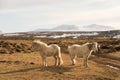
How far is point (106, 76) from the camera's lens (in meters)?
24.2

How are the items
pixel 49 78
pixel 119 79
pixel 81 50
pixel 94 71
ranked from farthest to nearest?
pixel 81 50 → pixel 94 71 → pixel 119 79 → pixel 49 78

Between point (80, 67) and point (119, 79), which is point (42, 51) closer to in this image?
point (80, 67)

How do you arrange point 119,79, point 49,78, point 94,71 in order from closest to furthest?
point 49,78
point 119,79
point 94,71

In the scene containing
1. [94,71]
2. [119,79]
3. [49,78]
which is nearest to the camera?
[49,78]

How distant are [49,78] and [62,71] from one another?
2.60 metres

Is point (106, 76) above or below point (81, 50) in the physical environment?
below

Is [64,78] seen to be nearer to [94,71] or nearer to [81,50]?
[94,71]

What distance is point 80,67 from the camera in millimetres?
26391

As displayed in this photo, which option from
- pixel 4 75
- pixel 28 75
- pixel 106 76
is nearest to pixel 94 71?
pixel 106 76

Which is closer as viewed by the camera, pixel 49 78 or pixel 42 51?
pixel 49 78

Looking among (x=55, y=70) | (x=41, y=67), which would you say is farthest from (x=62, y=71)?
(x=41, y=67)

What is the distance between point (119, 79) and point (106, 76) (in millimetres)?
1103

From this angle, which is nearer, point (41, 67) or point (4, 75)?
point (4, 75)

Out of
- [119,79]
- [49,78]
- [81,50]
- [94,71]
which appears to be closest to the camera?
[49,78]
